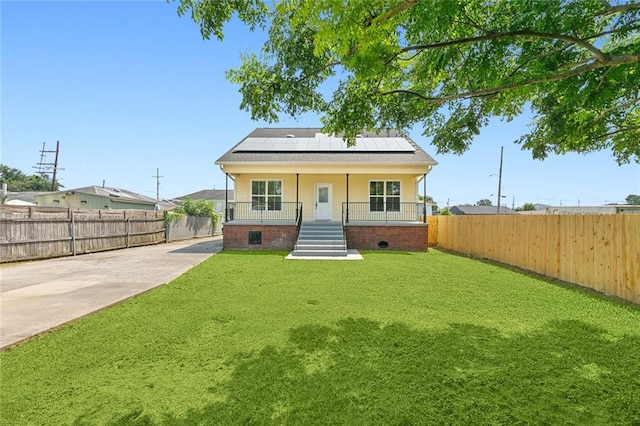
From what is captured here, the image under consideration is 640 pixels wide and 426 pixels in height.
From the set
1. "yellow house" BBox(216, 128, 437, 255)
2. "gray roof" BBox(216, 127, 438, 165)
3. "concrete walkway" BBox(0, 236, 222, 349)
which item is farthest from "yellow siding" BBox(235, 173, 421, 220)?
"concrete walkway" BBox(0, 236, 222, 349)

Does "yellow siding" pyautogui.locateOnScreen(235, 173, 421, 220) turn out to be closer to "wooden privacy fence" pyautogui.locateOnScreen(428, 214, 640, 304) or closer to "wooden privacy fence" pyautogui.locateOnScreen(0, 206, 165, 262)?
"wooden privacy fence" pyautogui.locateOnScreen(428, 214, 640, 304)

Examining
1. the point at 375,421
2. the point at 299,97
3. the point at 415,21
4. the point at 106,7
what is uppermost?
the point at 106,7

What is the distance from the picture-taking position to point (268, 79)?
16.4 ft

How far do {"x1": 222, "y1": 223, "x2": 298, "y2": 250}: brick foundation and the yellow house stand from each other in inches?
1.7

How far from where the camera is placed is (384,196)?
15141 mm

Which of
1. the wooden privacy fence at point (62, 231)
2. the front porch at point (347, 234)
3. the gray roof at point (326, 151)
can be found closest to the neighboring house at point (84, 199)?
the wooden privacy fence at point (62, 231)

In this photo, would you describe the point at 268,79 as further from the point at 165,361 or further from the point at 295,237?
the point at 295,237

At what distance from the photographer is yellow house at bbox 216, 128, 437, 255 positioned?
13539 mm

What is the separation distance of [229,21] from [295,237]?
10022mm

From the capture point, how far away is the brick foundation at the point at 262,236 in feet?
44.2

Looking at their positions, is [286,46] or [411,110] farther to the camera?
[411,110]

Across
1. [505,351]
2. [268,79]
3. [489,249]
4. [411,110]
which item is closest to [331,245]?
[489,249]

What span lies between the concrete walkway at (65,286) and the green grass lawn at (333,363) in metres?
0.47

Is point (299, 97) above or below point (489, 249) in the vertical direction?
above
